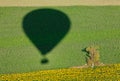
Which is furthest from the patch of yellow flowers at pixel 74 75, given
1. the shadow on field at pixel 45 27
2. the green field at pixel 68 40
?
the shadow on field at pixel 45 27

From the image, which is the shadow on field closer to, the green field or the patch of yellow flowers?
the green field

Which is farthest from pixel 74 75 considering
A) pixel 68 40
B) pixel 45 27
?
pixel 45 27

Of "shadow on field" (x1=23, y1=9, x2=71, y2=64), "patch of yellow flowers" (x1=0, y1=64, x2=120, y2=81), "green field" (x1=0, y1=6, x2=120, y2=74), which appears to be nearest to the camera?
"patch of yellow flowers" (x1=0, y1=64, x2=120, y2=81)

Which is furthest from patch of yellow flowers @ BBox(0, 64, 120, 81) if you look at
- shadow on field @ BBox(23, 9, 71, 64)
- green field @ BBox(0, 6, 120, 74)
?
shadow on field @ BBox(23, 9, 71, 64)

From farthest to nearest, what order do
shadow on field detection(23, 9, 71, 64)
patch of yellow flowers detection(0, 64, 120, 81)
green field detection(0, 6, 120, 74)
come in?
1. shadow on field detection(23, 9, 71, 64)
2. green field detection(0, 6, 120, 74)
3. patch of yellow flowers detection(0, 64, 120, 81)

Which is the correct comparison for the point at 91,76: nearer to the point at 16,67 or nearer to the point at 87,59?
the point at 87,59

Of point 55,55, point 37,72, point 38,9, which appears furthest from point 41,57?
point 38,9

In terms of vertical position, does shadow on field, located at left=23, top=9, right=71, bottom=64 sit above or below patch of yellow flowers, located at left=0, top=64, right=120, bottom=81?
above
